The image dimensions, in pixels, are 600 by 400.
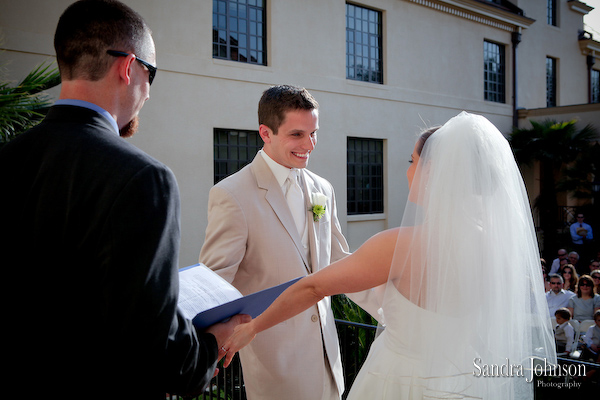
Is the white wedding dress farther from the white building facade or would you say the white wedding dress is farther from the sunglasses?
the white building facade

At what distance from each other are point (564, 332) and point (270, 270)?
22.5ft

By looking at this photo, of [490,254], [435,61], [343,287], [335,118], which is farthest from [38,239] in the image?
[435,61]

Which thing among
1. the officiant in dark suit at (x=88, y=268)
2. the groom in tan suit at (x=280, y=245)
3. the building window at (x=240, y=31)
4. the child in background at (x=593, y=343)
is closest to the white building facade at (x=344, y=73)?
the building window at (x=240, y=31)

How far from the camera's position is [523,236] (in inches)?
99.5

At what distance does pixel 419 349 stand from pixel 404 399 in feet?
0.81

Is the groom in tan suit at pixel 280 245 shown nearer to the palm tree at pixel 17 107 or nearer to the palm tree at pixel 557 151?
the palm tree at pixel 17 107

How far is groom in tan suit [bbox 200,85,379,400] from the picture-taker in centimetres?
310

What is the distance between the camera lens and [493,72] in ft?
67.1

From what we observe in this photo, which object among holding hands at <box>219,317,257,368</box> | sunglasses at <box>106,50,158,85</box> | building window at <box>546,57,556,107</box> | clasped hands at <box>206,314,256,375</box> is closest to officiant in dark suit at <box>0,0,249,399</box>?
sunglasses at <box>106,50,158,85</box>

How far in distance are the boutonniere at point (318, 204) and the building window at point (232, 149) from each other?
9322 mm

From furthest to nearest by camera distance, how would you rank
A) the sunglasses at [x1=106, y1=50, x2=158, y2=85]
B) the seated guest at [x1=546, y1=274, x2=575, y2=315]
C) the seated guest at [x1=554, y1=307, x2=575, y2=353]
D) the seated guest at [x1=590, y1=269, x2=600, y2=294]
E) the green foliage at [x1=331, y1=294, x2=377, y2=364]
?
the seated guest at [x1=590, y1=269, x2=600, y2=294] → the seated guest at [x1=546, y1=274, x2=575, y2=315] → the seated guest at [x1=554, y1=307, x2=575, y2=353] → the green foliage at [x1=331, y1=294, x2=377, y2=364] → the sunglasses at [x1=106, y1=50, x2=158, y2=85]

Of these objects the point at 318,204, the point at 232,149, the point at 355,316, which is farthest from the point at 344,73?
the point at 318,204

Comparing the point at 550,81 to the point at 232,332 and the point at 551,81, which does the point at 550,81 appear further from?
the point at 232,332

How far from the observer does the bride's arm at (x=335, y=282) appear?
245cm
